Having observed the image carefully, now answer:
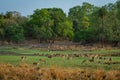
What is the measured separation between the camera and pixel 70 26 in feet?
315

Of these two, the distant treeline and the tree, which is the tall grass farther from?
the tree

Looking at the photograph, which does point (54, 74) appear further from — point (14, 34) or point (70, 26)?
point (70, 26)

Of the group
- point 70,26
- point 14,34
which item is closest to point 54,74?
point 14,34

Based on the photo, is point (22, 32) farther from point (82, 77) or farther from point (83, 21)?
point (82, 77)

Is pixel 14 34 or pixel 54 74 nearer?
pixel 54 74

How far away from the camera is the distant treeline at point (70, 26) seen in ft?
253

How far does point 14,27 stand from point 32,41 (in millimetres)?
7761

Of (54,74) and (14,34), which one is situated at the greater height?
(14,34)

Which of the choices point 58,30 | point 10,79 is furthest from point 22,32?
point 10,79

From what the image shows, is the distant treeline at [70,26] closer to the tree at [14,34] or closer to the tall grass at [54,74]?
the tree at [14,34]

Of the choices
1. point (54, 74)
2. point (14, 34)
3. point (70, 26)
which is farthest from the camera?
point (70, 26)

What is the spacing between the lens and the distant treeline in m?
77.2

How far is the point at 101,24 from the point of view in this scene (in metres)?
78.4

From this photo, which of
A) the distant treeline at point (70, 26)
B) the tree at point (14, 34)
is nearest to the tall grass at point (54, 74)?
the distant treeline at point (70, 26)
